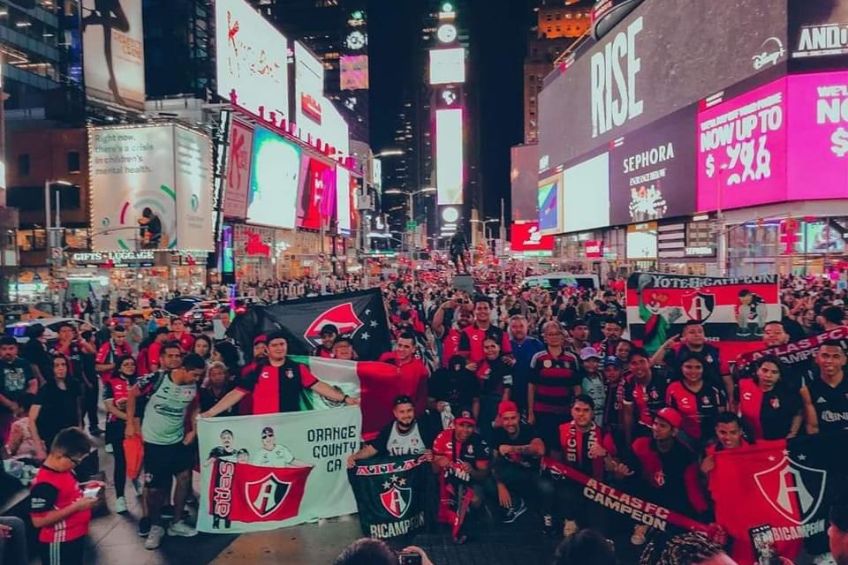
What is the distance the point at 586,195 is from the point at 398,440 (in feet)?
158

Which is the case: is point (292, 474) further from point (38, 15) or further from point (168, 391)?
point (38, 15)

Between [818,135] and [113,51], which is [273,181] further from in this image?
[818,135]

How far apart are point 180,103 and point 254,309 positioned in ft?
165

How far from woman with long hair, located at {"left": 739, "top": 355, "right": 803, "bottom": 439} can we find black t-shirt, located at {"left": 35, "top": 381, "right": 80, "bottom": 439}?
7130 millimetres

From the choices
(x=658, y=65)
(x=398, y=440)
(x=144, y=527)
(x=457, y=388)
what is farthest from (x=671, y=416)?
(x=658, y=65)

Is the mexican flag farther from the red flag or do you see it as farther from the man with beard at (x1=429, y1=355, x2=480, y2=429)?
the red flag

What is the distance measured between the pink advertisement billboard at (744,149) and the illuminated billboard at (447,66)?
11012 centimetres

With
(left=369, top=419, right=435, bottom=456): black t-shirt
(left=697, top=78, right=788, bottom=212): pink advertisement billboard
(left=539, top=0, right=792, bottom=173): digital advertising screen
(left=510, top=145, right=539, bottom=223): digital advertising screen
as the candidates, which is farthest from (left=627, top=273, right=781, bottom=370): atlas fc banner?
(left=510, top=145, right=539, bottom=223): digital advertising screen

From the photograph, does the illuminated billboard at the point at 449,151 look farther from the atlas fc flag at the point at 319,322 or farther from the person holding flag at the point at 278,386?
the person holding flag at the point at 278,386

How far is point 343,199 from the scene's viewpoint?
271 feet

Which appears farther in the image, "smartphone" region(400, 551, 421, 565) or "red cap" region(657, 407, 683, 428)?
"red cap" region(657, 407, 683, 428)

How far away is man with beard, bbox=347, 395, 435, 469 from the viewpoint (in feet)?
21.7

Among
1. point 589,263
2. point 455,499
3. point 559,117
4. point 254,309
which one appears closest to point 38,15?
point 559,117

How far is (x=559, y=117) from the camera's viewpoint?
196 feet
